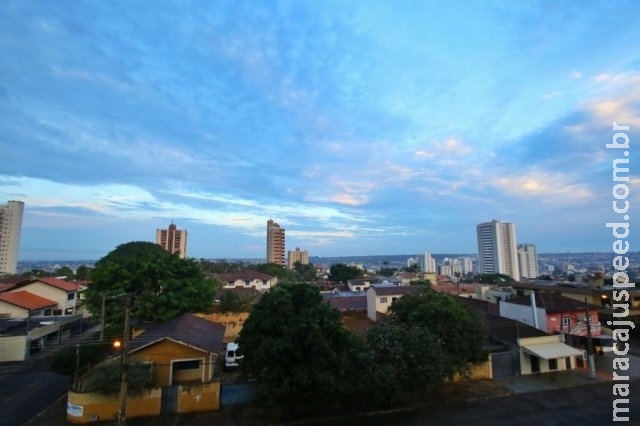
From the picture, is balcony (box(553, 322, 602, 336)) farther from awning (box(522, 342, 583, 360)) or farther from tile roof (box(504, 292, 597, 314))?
awning (box(522, 342, 583, 360))

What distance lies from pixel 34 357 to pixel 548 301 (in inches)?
1647

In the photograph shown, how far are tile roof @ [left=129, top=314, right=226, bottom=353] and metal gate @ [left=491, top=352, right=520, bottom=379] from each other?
16.7 meters

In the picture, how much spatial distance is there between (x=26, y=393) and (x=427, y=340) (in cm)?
2169

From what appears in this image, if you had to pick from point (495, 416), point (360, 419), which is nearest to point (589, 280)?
point (495, 416)

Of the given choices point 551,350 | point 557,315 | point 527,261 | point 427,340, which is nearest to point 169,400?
point 427,340

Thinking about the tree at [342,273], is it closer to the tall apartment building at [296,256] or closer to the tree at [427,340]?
the tree at [427,340]

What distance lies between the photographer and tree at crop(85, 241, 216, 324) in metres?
26.0

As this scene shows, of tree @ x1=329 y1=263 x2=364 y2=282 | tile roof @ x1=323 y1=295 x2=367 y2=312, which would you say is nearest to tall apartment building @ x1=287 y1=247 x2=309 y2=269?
tree @ x1=329 y1=263 x2=364 y2=282

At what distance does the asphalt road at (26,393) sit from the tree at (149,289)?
530cm

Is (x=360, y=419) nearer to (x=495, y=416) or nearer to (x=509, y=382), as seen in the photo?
(x=495, y=416)

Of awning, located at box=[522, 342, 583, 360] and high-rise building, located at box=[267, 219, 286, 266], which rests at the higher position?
high-rise building, located at box=[267, 219, 286, 266]

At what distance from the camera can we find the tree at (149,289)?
25969mm

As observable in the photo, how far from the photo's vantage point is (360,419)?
15.6 m

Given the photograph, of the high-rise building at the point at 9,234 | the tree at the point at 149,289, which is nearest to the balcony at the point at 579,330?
the tree at the point at 149,289
